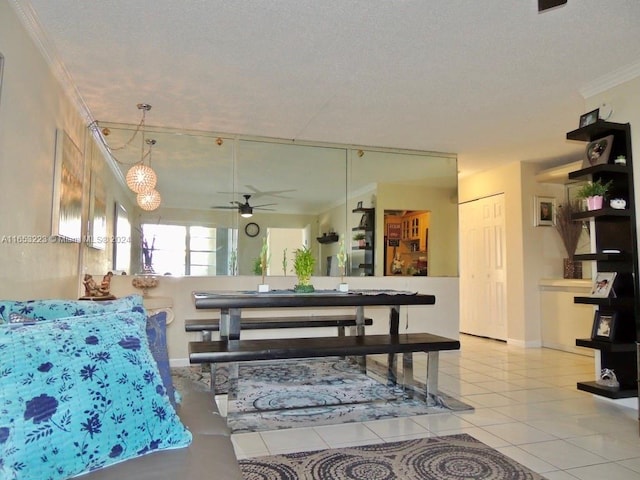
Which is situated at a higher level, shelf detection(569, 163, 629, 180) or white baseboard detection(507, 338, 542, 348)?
shelf detection(569, 163, 629, 180)

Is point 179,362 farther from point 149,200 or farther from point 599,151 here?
point 599,151

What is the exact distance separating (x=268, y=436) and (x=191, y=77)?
2652 millimetres

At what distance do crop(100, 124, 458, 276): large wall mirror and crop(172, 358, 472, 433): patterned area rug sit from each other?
3.91ft

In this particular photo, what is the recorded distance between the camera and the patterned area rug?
2.80m

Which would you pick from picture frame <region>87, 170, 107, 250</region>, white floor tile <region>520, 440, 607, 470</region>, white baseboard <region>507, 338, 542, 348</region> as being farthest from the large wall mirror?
white floor tile <region>520, 440, 607, 470</region>

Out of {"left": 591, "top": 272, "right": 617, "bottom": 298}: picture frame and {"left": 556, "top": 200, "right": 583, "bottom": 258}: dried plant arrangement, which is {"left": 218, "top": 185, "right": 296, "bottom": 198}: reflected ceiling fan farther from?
{"left": 556, "top": 200, "right": 583, "bottom": 258}: dried plant arrangement

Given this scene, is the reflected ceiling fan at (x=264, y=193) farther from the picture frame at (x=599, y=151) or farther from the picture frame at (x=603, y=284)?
the picture frame at (x=603, y=284)

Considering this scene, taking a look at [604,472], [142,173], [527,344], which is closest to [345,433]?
[604,472]

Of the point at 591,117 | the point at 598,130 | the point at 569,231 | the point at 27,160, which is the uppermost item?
the point at 591,117

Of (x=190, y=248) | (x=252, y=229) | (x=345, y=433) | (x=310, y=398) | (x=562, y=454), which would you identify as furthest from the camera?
(x=252, y=229)

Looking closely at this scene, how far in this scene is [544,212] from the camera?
5.80 meters

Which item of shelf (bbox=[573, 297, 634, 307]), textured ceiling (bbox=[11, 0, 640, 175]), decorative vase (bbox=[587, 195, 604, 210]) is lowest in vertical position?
shelf (bbox=[573, 297, 634, 307])

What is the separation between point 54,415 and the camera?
1.02 meters

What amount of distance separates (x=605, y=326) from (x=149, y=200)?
4.17m
